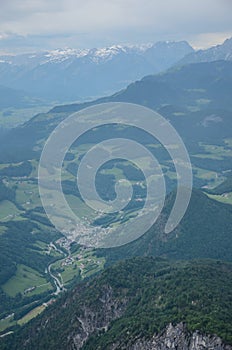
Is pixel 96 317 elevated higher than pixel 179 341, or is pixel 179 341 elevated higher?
pixel 179 341

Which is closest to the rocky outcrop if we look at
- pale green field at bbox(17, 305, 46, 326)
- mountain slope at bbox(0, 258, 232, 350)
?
mountain slope at bbox(0, 258, 232, 350)

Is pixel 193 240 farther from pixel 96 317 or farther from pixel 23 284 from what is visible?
pixel 96 317

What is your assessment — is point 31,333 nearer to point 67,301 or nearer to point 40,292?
point 67,301

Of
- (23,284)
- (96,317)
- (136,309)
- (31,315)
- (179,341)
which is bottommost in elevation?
(23,284)

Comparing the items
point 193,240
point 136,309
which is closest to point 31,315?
point 136,309

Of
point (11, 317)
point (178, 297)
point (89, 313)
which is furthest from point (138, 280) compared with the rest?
point (11, 317)

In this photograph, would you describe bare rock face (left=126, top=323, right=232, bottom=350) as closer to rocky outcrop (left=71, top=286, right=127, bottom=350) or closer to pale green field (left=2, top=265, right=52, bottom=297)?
rocky outcrop (left=71, top=286, right=127, bottom=350)
